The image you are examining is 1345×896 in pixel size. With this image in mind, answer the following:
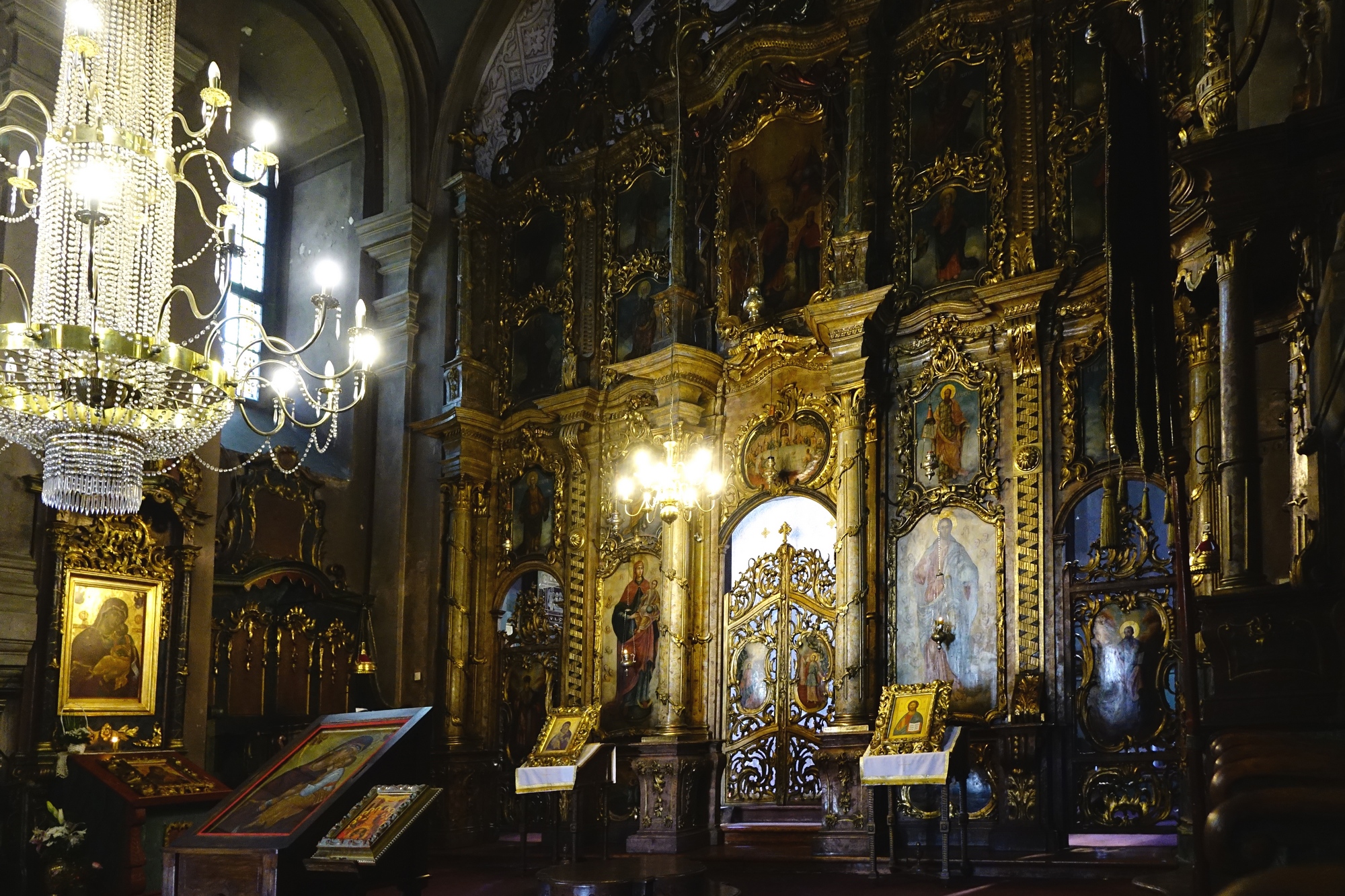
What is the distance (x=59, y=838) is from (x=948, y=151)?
9.04 meters

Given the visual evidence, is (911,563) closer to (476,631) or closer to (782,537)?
(782,537)

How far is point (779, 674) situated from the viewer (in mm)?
11602

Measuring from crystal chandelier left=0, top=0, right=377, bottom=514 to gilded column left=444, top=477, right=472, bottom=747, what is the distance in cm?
657

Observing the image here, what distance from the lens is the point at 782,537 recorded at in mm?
11898

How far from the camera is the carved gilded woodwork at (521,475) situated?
13.4 m

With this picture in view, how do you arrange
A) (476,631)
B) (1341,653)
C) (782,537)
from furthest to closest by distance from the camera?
(476,631) → (782,537) → (1341,653)

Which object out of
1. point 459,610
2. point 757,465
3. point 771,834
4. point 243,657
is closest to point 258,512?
point 243,657

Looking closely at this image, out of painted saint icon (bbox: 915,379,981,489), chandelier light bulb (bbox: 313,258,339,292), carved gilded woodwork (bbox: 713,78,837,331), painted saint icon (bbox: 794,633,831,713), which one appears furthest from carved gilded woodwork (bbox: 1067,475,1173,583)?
chandelier light bulb (bbox: 313,258,339,292)

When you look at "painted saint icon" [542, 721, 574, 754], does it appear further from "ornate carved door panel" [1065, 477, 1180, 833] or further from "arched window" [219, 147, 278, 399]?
"arched window" [219, 147, 278, 399]

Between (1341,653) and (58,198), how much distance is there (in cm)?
655

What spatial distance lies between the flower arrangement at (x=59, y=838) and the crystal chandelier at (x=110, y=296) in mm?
2734

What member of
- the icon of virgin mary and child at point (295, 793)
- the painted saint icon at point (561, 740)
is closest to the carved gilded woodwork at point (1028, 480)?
the painted saint icon at point (561, 740)

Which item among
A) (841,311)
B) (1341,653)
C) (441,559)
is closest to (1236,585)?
(1341,653)

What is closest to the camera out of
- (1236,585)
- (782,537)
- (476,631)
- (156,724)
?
(1236,585)
